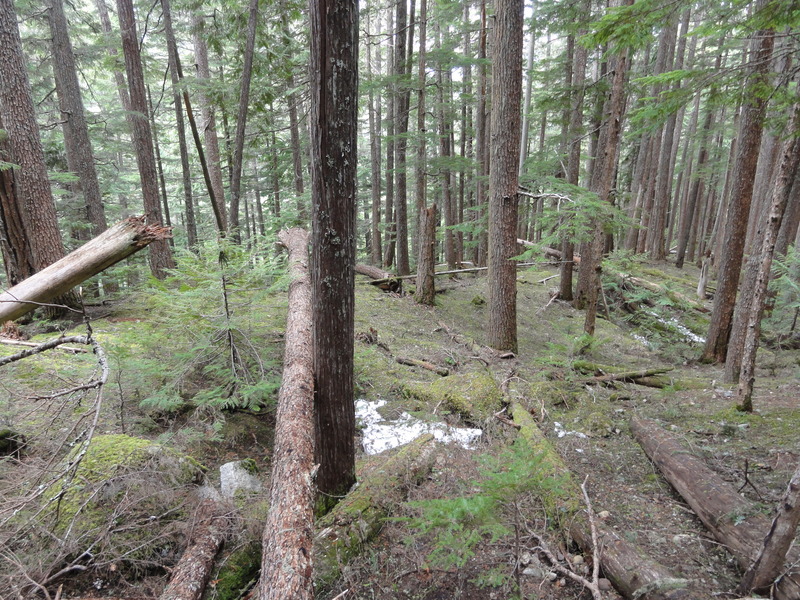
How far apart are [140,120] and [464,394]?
9864 millimetres

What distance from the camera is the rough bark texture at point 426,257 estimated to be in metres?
10.5

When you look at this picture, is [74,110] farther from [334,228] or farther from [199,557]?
[199,557]

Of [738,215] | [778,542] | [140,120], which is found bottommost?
[778,542]

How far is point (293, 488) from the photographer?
7.43ft

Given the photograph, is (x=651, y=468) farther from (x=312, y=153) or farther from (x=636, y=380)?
(x=312, y=153)

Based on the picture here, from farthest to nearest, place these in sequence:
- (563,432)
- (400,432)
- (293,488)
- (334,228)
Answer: (563,432)
(400,432)
(334,228)
(293,488)

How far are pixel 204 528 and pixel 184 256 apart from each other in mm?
3085

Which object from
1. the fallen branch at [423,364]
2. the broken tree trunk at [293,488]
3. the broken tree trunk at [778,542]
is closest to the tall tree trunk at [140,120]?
the fallen branch at [423,364]

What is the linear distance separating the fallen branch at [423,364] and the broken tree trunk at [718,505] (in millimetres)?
3113

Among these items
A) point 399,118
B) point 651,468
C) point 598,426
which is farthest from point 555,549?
point 399,118

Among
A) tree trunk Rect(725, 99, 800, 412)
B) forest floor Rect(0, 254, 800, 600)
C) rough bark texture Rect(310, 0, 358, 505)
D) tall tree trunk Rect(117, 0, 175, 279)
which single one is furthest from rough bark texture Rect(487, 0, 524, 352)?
tall tree trunk Rect(117, 0, 175, 279)

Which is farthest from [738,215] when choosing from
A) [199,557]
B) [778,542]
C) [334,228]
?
[199,557]

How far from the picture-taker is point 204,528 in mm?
3016

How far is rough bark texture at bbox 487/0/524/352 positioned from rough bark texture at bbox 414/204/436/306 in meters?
3.46
